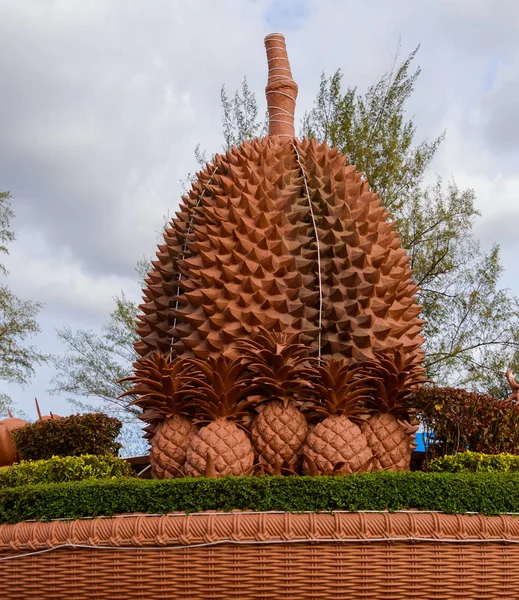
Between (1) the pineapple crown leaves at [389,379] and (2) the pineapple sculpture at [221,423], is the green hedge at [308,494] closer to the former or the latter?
(2) the pineapple sculpture at [221,423]

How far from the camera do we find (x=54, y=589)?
4.17m

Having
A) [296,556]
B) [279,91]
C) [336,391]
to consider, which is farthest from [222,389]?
[279,91]

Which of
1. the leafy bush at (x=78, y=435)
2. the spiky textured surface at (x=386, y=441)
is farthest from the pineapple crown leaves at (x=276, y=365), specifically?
the leafy bush at (x=78, y=435)

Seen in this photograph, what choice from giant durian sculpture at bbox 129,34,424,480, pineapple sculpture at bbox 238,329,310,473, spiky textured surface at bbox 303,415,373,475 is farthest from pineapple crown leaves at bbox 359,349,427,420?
pineapple sculpture at bbox 238,329,310,473

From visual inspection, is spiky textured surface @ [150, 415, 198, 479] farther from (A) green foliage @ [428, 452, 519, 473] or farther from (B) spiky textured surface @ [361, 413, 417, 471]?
(A) green foliage @ [428, 452, 519, 473]

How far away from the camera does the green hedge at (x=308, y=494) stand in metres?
3.99

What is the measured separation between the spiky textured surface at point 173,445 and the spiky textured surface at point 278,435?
0.51 m

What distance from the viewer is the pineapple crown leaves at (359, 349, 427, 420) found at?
5180mm

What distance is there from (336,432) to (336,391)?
0.89 feet

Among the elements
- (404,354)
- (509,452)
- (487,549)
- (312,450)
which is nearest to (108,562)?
(312,450)

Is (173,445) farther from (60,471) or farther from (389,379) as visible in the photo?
(389,379)

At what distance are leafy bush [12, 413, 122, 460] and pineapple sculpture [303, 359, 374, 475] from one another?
257 centimetres

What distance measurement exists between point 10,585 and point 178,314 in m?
2.24

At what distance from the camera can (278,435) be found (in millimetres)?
4965
